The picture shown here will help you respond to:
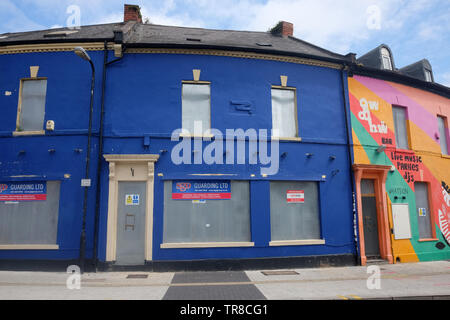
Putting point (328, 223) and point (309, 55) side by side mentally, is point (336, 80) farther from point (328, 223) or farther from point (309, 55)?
point (328, 223)

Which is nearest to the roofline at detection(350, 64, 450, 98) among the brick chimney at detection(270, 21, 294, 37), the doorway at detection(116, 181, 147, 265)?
the brick chimney at detection(270, 21, 294, 37)

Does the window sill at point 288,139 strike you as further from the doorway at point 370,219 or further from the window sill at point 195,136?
the doorway at point 370,219

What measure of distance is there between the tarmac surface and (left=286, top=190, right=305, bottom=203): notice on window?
2.50 meters

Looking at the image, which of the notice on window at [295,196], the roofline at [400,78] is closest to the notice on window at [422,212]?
the roofline at [400,78]

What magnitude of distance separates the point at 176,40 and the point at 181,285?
9.05 m

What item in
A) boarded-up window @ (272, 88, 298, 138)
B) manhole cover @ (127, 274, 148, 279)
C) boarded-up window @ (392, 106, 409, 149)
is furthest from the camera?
boarded-up window @ (392, 106, 409, 149)

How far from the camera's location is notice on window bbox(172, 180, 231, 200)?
10797mm

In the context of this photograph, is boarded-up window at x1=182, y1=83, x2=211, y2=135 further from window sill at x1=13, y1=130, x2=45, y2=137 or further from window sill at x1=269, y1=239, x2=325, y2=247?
window sill at x1=13, y1=130, x2=45, y2=137

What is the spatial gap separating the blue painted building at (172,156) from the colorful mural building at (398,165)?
1149 mm

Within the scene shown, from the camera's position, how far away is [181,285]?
332 inches

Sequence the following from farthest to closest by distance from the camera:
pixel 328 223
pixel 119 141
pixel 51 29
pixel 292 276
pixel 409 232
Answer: pixel 51 29 → pixel 409 232 → pixel 328 223 → pixel 119 141 → pixel 292 276

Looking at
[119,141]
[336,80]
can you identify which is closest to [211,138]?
[119,141]

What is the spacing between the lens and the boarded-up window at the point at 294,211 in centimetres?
1125

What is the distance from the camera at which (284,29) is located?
15961mm
